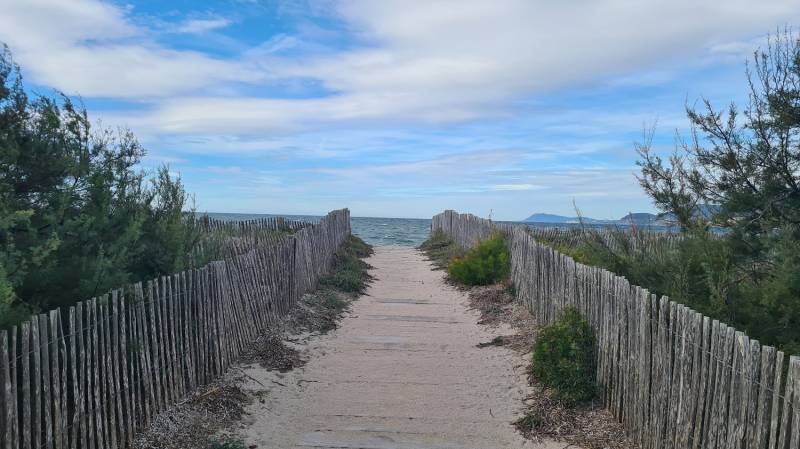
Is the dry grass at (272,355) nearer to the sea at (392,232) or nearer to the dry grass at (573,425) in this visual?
the dry grass at (573,425)

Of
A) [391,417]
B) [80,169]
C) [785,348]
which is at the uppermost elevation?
[80,169]

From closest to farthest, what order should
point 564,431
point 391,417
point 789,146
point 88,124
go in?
point 564,431 < point 391,417 < point 88,124 < point 789,146

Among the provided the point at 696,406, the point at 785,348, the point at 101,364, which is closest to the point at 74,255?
the point at 101,364

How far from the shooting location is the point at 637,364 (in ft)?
17.7

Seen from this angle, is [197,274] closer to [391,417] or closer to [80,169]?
[80,169]

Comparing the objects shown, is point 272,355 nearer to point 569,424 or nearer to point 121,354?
point 121,354

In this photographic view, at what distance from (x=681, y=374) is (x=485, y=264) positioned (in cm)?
1013

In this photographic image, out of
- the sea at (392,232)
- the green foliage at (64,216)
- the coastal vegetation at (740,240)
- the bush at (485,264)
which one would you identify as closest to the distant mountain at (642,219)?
the coastal vegetation at (740,240)

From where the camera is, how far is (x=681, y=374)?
4.51 metres

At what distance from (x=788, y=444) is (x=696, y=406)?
1.00 meters

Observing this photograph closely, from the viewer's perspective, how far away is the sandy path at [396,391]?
5.67m

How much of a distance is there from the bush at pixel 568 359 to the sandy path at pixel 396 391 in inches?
16.0

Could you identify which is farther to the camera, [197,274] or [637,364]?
[197,274]

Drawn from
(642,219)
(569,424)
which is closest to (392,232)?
(642,219)
